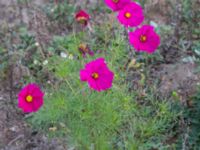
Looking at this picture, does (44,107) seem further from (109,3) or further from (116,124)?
(109,3)

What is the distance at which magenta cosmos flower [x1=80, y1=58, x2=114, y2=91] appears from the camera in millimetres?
2061

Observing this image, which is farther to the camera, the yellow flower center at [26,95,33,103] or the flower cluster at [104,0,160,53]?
the flower cluster at [104,0,160,53]

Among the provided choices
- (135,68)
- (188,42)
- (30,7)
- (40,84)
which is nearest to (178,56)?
(188,42)

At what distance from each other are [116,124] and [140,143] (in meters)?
0.17

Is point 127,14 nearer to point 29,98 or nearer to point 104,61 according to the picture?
point 104,61

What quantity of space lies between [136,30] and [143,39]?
0.06 m

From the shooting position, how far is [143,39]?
7.68 ft

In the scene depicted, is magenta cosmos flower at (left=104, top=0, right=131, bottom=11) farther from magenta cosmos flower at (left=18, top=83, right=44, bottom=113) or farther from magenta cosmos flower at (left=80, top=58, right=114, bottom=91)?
magenta cosmos flower at (left=18, top=83, right=44, bottom=113)

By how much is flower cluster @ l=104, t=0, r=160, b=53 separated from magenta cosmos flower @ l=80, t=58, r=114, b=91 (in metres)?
0.28

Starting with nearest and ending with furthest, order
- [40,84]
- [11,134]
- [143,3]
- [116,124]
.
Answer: [116,124], [11,134], [40,84], [143,3]

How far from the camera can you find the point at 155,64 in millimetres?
3412

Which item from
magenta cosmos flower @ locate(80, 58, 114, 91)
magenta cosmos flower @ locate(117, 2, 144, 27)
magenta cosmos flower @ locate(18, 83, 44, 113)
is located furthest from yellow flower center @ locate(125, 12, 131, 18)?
magenta cosmos flower @ locate(18, 83, 44, 113)

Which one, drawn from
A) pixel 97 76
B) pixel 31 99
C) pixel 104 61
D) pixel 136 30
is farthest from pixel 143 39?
pixel 31 99

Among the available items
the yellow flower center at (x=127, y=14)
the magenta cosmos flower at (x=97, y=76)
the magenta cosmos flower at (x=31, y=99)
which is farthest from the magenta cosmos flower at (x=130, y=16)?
the magenta cosmos flower at (x=31, y=99)
